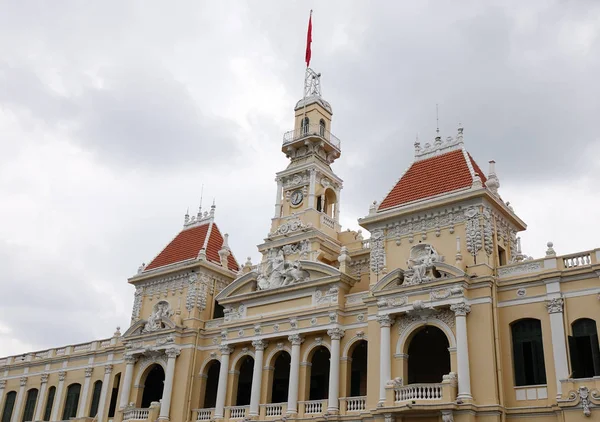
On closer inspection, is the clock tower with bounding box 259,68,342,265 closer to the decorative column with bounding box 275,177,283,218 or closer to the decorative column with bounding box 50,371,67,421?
the decorative column with bounding box 275,177,283,218

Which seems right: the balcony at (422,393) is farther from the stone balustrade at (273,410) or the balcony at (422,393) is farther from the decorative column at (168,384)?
the decorative column at (168,384)

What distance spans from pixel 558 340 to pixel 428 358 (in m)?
7.93

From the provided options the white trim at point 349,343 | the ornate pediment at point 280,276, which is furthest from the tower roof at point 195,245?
the white trim at point 349,343

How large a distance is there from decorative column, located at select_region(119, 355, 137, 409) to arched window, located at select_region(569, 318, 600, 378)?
26614 millimetres

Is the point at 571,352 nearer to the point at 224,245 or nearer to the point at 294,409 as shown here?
the point at 294,409

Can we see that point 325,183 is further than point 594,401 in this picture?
Yes

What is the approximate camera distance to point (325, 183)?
4178 cm

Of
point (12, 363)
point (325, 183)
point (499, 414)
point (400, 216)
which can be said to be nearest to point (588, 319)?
point (499, 414)

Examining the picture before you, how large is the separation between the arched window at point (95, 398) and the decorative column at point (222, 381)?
12169 millimetres

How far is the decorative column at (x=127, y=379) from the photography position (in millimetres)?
40434

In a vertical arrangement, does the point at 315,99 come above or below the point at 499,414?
above

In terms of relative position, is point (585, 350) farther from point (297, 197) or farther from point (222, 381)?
point (297, 197)

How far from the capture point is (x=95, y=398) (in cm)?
4497

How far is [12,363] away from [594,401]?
43.9 m
